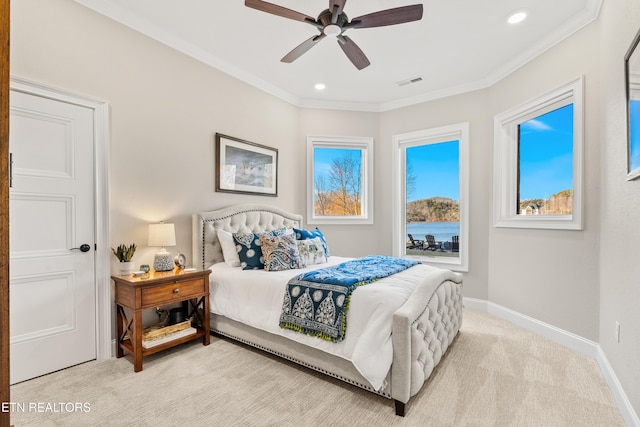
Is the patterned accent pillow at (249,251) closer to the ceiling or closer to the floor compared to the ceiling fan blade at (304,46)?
closer to the floor

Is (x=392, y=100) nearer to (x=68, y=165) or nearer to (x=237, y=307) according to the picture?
(x=237, y=307)

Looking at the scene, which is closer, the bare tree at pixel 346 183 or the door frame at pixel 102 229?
the door frame at pixel 102 229

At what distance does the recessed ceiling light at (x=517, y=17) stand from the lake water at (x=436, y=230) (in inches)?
97.4

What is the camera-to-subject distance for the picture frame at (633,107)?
1.72 m

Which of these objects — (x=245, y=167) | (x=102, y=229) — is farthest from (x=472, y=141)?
(x=102, y=229)

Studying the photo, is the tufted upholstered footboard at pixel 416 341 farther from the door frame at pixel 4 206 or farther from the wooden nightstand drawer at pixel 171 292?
the wooden nightstand drawer at pixel 171 292

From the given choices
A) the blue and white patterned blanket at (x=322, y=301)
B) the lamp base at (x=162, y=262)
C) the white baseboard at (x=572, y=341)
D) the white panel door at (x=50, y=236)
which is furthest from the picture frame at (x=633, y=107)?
the white panel door at (x=50, y=236)

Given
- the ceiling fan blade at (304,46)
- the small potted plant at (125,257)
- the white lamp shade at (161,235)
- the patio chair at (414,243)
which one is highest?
the ceiling fan blade at (304,46)

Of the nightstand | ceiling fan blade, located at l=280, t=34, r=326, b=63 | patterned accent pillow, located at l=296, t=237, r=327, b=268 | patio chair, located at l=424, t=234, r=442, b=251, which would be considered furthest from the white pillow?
patio chair, located at l=424, t=234, r=442, b=251

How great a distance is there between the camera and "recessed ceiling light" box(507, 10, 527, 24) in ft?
9.04

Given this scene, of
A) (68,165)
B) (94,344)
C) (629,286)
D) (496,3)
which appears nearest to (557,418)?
(629,286)

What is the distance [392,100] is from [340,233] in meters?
2.21

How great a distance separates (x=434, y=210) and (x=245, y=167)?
2.82m

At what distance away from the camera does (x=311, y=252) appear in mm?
3285
